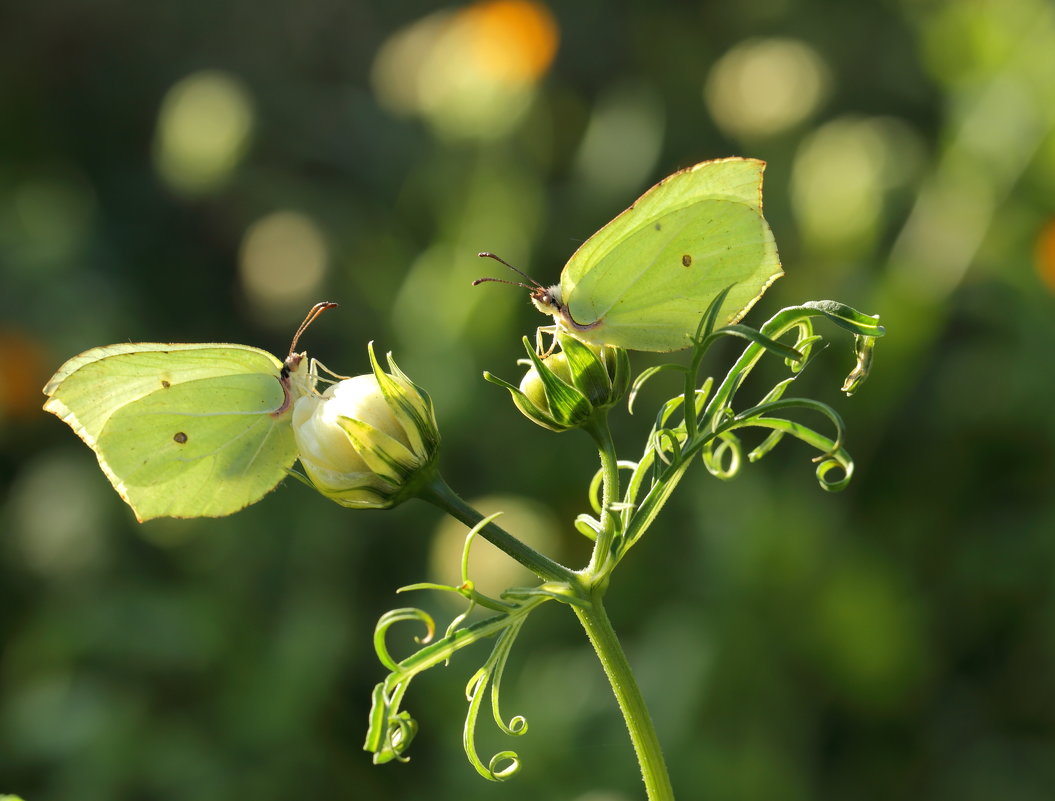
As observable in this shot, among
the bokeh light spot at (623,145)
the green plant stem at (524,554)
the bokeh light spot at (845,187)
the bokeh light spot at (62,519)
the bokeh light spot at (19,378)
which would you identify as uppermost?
the green plant stem at (524,554)

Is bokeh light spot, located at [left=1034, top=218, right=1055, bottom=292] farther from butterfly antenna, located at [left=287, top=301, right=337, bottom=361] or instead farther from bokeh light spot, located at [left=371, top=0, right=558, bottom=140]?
butterfly antenna, located at [left=287, top=301, right=337, bottom=361]

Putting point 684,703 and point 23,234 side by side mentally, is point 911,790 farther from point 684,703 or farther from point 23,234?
point 23,234

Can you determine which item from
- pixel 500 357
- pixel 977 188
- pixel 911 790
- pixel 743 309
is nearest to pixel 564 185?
pixel 500 357

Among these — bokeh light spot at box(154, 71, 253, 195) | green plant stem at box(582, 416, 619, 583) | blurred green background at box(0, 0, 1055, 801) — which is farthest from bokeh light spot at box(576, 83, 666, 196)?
green plant stem at box(582, 416, 619, 583)

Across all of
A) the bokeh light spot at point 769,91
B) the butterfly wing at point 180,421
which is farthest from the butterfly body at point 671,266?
the bokeh light spot at point 769,91

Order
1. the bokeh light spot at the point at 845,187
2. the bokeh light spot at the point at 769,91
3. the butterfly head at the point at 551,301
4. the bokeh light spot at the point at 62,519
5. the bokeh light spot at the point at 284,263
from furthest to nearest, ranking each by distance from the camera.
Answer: the bokeh light spot at the point at 284,263
the bokeh light spot at the point at 62,519
the bokeh light spot at the point at 769,91
the bokeh light spot at the point at 845,187
the butterfly head at the point at 551,301

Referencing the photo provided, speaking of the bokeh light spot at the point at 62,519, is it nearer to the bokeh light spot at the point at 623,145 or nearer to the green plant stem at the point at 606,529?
the bokeh light spot at the point at 623,145

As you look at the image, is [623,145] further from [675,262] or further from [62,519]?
[675,262]
